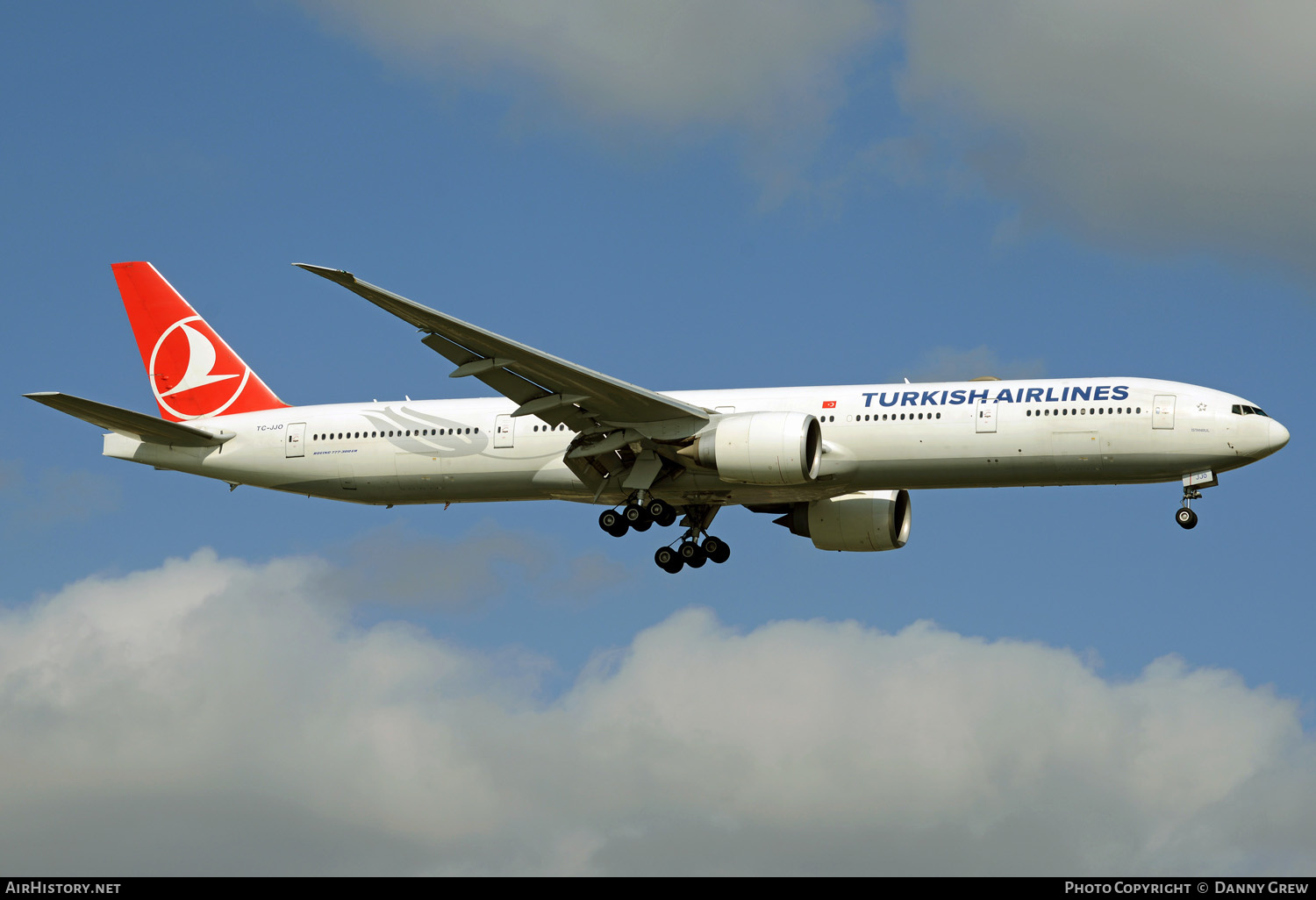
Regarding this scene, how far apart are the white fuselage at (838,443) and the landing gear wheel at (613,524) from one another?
1.68 ft

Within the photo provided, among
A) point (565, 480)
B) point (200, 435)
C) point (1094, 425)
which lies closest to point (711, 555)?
point (565, 480)

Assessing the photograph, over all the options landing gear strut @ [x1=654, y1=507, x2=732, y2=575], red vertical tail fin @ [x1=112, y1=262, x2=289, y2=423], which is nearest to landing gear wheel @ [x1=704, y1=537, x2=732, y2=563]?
landing gear strut @ [x1=654, y1=507, x2=732, y2=575]

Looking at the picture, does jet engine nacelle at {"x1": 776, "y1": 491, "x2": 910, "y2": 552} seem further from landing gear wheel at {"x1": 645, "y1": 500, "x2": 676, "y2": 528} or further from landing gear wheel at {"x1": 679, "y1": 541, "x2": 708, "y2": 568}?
landing gear wheel at {"x1": 645, "y1": 500, "x2": 676, "y2": 528}

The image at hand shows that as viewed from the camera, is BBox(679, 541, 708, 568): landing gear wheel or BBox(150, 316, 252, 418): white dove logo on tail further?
BBox(150, 316, 252, 418): white dove logo on tail

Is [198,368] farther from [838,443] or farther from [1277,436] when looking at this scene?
[1277,436]

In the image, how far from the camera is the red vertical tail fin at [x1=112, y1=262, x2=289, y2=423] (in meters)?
47.6

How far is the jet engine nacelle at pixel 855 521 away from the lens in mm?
46281

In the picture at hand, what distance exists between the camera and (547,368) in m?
39.3

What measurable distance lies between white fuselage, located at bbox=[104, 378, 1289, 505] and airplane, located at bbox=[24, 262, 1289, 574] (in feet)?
0.15

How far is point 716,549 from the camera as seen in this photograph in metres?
45.4

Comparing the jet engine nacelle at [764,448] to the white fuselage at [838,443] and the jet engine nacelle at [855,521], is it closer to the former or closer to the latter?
the white fuselage at [838,443]

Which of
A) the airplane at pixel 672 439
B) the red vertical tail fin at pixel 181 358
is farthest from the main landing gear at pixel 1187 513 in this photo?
the red vertical tail fin at pixel 181 358

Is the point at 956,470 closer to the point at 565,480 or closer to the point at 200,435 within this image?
the point at 565,480
